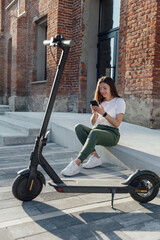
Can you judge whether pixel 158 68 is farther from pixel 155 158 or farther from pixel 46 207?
pixel 46 207

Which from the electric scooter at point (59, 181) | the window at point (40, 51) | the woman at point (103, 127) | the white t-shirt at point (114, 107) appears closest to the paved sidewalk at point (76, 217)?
the electric scooter at point (59, 181)

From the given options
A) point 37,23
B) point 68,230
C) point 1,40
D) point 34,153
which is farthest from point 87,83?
point 1,40

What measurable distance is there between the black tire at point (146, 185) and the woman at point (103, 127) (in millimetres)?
868

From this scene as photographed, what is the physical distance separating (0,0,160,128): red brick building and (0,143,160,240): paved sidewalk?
Result: 10.3ft

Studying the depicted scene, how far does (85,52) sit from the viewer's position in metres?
8.30

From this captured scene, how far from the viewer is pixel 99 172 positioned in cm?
342

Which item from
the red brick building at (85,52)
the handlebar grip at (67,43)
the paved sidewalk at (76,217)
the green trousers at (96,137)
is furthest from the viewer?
the red brick building at (85,52)

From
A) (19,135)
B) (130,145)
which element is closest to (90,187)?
(130,145)

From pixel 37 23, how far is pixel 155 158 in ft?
31.0

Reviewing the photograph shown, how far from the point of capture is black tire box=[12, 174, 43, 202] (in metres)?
2.39

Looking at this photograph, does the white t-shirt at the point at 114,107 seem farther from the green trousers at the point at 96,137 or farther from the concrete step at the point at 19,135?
the concrete step at the point at 19,135

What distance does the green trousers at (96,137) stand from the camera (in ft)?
10.4

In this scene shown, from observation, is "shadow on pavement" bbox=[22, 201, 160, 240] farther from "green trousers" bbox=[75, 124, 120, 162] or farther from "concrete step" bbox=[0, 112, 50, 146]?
"concrete step" bbox=[0, 112, 50, 146]

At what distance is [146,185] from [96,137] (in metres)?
1.00
